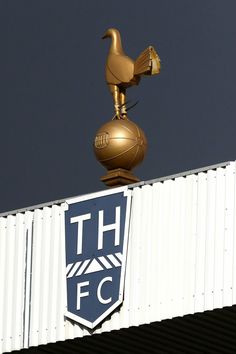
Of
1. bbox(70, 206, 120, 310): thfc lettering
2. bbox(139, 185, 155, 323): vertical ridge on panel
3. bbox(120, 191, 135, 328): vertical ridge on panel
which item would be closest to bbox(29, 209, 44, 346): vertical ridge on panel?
bbox(70, 206, 120, 310): thfc lettering

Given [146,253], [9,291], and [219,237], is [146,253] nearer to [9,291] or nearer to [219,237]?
[219,237]

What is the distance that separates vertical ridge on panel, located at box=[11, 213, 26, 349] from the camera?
4131 centimetres

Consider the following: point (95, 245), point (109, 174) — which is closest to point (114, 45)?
point (109, 174)

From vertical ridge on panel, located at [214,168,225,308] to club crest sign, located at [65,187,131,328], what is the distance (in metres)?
2.08

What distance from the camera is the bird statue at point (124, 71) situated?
144ft

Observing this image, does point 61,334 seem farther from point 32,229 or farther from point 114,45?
point 114,45

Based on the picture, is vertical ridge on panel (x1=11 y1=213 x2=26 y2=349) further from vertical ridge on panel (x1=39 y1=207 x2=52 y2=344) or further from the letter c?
the letter c

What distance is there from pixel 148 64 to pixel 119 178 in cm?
280

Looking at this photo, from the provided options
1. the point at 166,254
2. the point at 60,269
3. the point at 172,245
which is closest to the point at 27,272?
the point at 60,269

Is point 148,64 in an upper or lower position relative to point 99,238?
upper

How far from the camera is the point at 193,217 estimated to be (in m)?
39.0

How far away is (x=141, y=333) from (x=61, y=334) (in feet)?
5.31

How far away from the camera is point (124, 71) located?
44.3 meters

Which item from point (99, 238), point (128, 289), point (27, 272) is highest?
point (99, 238)
